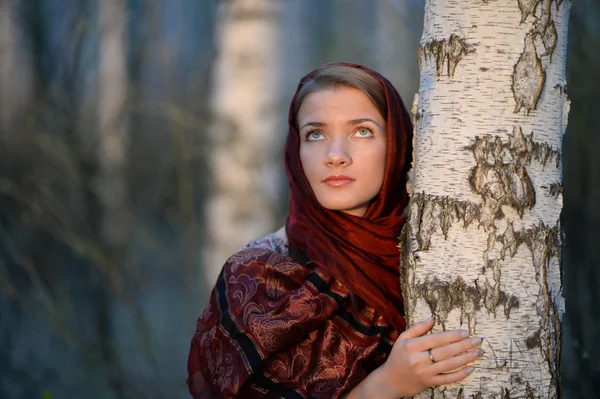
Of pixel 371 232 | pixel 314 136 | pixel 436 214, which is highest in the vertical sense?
pixel 314 136

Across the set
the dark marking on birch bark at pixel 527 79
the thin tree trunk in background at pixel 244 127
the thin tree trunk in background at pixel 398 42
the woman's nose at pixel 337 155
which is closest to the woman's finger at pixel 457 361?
the dark marking on birch bark at pixel 527 79

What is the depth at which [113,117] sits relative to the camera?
6723mm

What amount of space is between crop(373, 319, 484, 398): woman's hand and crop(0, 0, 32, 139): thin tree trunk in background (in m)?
5.76

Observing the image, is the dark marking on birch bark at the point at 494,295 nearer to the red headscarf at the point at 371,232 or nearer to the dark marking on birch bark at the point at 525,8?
the red headscarf at the point at 371,232

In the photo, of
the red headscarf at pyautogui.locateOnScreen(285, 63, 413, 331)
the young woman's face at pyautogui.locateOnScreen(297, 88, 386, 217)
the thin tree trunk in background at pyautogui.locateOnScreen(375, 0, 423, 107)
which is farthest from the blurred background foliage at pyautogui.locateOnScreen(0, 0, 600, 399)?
the young woman's face at pyautogui.locateOnScreen(297, 88, 386, 217)

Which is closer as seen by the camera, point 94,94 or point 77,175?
point 77,175

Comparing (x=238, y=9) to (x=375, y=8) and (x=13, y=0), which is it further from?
(x=375, y=8)

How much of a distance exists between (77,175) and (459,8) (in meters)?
4.43

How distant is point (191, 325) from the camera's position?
6988mm

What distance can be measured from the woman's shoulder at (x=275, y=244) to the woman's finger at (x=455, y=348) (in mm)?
808

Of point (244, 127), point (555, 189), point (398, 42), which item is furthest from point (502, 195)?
point (398, 42)

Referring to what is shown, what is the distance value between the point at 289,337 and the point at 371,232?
1.59ft

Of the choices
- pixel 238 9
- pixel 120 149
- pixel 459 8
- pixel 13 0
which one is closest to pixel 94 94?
pixel 120 149

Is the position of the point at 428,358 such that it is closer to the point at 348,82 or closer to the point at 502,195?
the point at 502,195
